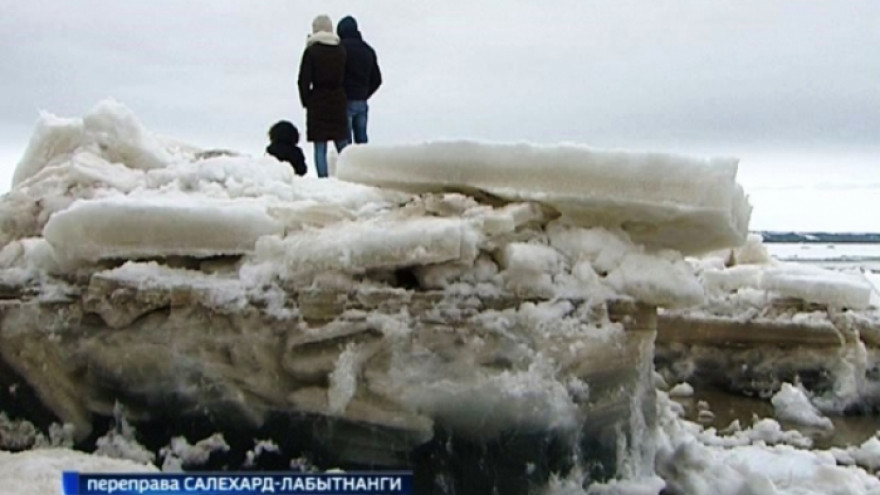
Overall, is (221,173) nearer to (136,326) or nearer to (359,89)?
(136,326)

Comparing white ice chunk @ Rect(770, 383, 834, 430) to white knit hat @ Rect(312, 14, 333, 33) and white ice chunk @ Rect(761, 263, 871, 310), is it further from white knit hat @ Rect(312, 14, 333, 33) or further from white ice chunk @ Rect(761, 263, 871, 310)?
white knit hat @ Rect(312, 14, 333, 33)

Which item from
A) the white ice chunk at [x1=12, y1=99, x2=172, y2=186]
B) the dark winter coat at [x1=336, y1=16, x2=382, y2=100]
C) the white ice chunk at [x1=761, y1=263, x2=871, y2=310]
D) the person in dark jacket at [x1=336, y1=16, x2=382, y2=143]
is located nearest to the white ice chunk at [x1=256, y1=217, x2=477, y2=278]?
the white ice chunk at [x1=12, y1=99, x2=172, y2=186]

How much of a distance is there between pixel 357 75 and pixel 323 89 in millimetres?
387

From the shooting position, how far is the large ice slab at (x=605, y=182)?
12.5 feet

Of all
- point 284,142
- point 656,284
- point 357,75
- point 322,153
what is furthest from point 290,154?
point 656,284

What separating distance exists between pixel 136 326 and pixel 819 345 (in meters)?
4.30

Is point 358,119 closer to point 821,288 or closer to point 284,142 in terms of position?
point 284,142

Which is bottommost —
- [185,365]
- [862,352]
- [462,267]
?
[862,352]

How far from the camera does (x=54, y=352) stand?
396 cm

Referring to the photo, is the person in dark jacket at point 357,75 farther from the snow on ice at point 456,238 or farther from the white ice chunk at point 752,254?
the snow on ice at point 456,238

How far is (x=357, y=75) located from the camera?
717cm

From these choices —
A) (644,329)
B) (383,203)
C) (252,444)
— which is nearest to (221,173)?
(383,203)

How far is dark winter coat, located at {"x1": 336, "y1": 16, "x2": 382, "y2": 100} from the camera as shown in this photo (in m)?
7.15

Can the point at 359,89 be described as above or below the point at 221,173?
above
